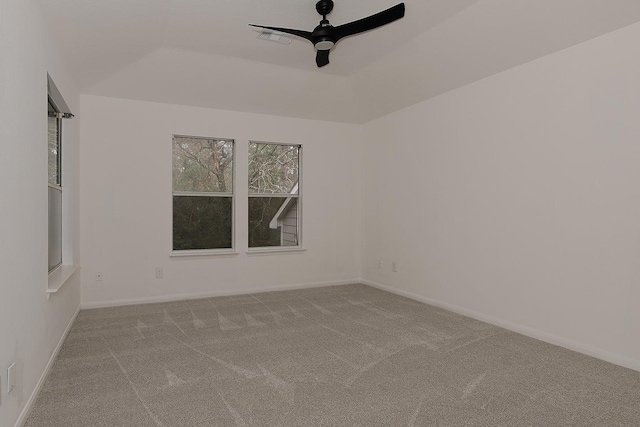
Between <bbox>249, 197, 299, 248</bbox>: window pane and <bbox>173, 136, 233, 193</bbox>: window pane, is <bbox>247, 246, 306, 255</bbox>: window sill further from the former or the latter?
<bbox>173, 136, 233, 193</bbox>: window pane

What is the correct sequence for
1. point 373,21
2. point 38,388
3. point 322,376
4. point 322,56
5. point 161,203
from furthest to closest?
point 161,203 < point 322,56 < point 373,21 < point 322,376 < point 38,388

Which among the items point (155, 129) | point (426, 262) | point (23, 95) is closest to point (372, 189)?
point (426, 262)

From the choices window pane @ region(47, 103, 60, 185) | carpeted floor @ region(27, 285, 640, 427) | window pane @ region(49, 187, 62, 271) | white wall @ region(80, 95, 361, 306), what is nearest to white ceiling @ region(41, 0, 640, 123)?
white wall @ region(80, 95, 361, 306)

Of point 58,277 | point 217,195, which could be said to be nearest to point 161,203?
point 217,195

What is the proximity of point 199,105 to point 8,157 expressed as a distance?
324 cm

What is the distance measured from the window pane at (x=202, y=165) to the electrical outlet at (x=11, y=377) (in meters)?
3.20

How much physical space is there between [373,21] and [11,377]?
2.96 meters

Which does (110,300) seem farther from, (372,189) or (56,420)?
(372,189)

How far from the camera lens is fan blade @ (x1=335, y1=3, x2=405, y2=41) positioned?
2732mm

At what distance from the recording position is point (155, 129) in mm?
4738

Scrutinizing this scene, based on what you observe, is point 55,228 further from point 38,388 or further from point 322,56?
point 322,56

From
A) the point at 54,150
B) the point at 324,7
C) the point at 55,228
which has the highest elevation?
the point at 324,7

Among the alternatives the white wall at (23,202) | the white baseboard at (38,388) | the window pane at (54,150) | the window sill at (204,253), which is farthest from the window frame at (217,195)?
the white wall at (23,202)

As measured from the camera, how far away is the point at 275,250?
5.45 m
